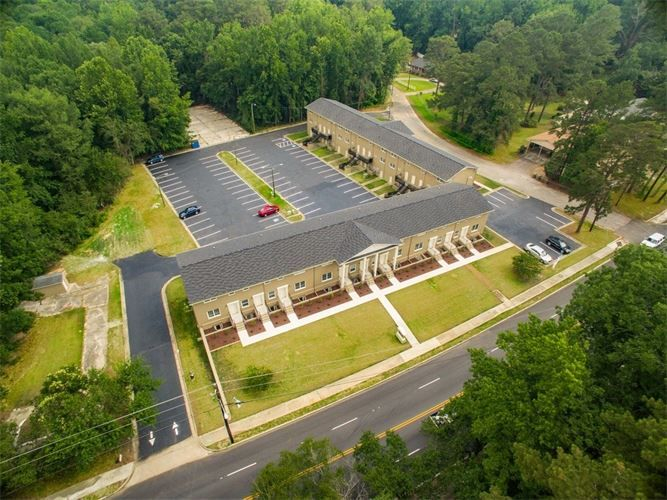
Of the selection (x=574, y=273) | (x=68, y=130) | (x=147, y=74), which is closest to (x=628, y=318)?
(x=574, y=273)

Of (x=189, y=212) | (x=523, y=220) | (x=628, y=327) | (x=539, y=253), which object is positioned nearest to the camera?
(x=628, y=327)

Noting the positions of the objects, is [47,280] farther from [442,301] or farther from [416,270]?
[442,301]

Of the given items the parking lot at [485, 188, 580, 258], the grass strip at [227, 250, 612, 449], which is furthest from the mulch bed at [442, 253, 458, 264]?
the parking lot at [485, 188, 580, 258]

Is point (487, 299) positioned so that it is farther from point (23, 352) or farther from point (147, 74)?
point (147, 74)

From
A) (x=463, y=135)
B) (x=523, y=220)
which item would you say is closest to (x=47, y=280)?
(x=523, y=220)

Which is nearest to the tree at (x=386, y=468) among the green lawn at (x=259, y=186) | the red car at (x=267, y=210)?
the green lawn at (x=259, y=186)

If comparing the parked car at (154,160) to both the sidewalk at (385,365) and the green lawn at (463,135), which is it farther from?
the green lawn at (463,135)
